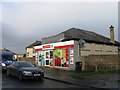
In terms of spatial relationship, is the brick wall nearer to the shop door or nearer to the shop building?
the shop building

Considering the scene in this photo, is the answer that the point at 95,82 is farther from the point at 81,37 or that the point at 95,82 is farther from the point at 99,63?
the point at 81,37

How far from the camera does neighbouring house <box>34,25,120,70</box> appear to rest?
2612 cm

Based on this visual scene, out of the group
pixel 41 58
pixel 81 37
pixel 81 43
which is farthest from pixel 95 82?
pixel 41 58

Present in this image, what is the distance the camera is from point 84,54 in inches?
1094

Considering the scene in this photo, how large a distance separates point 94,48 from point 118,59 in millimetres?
3122

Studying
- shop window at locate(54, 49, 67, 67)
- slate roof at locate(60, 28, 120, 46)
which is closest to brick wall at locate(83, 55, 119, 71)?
shop window at locate(54, 49, 67, 67)

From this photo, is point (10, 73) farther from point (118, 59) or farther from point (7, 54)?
point (118, 59)

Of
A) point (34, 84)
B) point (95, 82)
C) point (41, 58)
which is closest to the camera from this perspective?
point (34, 84)

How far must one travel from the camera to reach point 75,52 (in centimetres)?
2644

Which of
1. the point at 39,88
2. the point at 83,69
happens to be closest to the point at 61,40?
the point at 83,69

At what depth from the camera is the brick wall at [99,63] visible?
25781mm

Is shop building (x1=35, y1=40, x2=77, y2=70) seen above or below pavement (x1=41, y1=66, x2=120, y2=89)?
above

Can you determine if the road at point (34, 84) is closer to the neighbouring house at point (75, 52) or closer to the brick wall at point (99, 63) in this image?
the neighbouring house at point (75, 52)

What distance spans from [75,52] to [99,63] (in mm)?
2878
